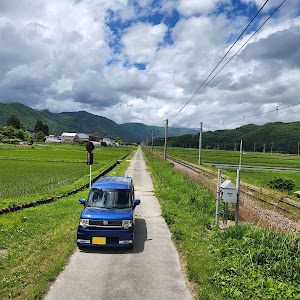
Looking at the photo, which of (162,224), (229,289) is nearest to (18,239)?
(162,224)

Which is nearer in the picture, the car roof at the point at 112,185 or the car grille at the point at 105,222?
the car grille at the point at 105,222

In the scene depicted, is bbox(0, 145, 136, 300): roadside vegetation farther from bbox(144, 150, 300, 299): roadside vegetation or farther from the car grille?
bbox(144, 150, 300, 299): roadside vegetation

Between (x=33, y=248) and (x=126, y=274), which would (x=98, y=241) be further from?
(x=33, y=248)

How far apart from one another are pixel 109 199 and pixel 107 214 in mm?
940

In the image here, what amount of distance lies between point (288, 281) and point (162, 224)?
5.64 m

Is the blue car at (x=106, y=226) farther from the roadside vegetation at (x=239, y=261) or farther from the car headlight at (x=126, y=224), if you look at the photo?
the roadside vegetation at (x=239, y=261)

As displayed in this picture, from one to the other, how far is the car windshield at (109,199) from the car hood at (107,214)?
306 millimetres

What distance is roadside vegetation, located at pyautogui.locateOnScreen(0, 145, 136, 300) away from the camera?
215 inches

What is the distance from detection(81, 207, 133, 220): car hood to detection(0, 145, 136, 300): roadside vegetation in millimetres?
1174

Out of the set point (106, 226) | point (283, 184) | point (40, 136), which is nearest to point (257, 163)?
point (283, 184)

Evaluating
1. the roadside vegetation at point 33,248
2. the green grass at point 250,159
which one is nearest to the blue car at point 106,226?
the roadside vegetation at point 33,248

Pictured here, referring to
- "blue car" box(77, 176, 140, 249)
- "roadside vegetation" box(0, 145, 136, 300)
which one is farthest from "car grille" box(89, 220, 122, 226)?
"roadside vegetation" box(0, 145, 136, 300)

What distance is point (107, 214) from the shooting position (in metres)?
7.80

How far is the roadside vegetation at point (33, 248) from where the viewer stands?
5469mm
